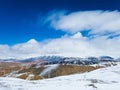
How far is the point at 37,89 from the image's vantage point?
128ft

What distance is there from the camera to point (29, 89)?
3925 centimetres

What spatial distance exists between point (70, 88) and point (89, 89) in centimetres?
338

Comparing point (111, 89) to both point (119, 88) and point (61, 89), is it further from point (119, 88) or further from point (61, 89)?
point (61, 89)

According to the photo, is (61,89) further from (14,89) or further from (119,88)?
(119,88)

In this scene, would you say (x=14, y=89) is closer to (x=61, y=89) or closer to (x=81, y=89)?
(x=61, y=89)

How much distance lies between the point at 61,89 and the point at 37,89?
4.21 m

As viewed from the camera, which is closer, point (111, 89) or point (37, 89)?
point (37, 89)

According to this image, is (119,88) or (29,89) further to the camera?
(119,88)

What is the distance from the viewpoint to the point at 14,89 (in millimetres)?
39969

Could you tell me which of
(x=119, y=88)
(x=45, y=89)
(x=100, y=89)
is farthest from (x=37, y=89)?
(x=119, y=88)

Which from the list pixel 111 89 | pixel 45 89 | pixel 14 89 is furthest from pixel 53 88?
pixel 111 89

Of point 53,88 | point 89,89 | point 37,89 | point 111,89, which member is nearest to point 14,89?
point 37,89

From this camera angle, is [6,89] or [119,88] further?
[119,88]

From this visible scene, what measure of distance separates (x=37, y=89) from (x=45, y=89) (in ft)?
4.68
